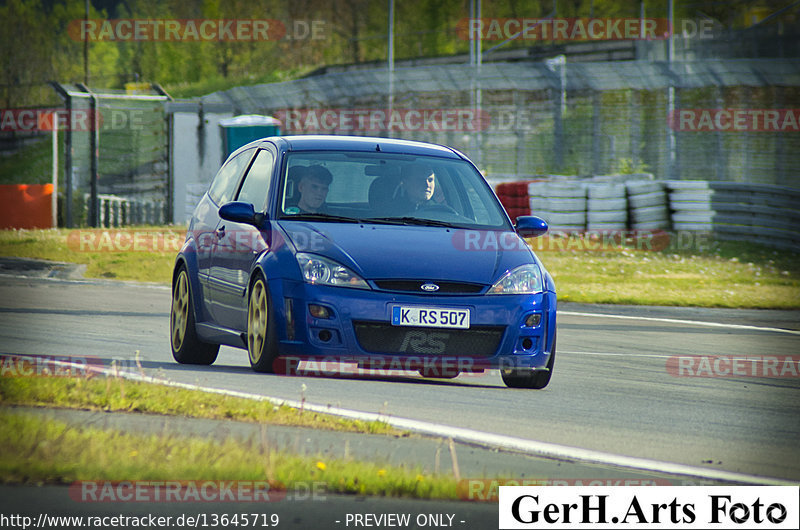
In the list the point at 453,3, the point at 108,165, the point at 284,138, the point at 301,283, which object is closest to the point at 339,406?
the point at 301,283

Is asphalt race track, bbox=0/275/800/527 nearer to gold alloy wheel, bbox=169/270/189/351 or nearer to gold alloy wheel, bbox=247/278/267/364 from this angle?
gold alloy wheel, bbox=169/270/189/351

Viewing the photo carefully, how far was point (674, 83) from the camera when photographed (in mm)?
29812

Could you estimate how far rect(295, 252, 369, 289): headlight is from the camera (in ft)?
26.0

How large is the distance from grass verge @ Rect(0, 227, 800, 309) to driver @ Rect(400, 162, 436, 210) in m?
9.88

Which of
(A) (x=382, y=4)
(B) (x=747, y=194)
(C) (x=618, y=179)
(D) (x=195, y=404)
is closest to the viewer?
(D) (x=195, y=404)

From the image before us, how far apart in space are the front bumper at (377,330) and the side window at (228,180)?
6.94 ft

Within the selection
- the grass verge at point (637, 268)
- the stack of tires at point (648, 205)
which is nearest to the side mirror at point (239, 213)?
the grass verge at point (637, 268)

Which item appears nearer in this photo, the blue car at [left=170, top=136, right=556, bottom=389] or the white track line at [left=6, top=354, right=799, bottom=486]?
the white track line at [left=6, top=354, right=799, bottom=486]

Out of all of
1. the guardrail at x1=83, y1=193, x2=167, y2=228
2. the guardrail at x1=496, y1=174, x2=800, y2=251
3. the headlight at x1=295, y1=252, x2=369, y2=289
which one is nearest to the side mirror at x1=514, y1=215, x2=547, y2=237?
the headlight at x1=295, y1=252, x2=369, y2=289

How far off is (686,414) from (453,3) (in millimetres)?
64438

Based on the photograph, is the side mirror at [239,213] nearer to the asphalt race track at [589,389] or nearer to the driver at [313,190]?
the driver at [313,190]

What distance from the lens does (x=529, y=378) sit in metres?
8.93

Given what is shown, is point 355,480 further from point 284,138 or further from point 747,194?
point 747,194

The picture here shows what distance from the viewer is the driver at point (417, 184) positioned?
8922 millimetres
